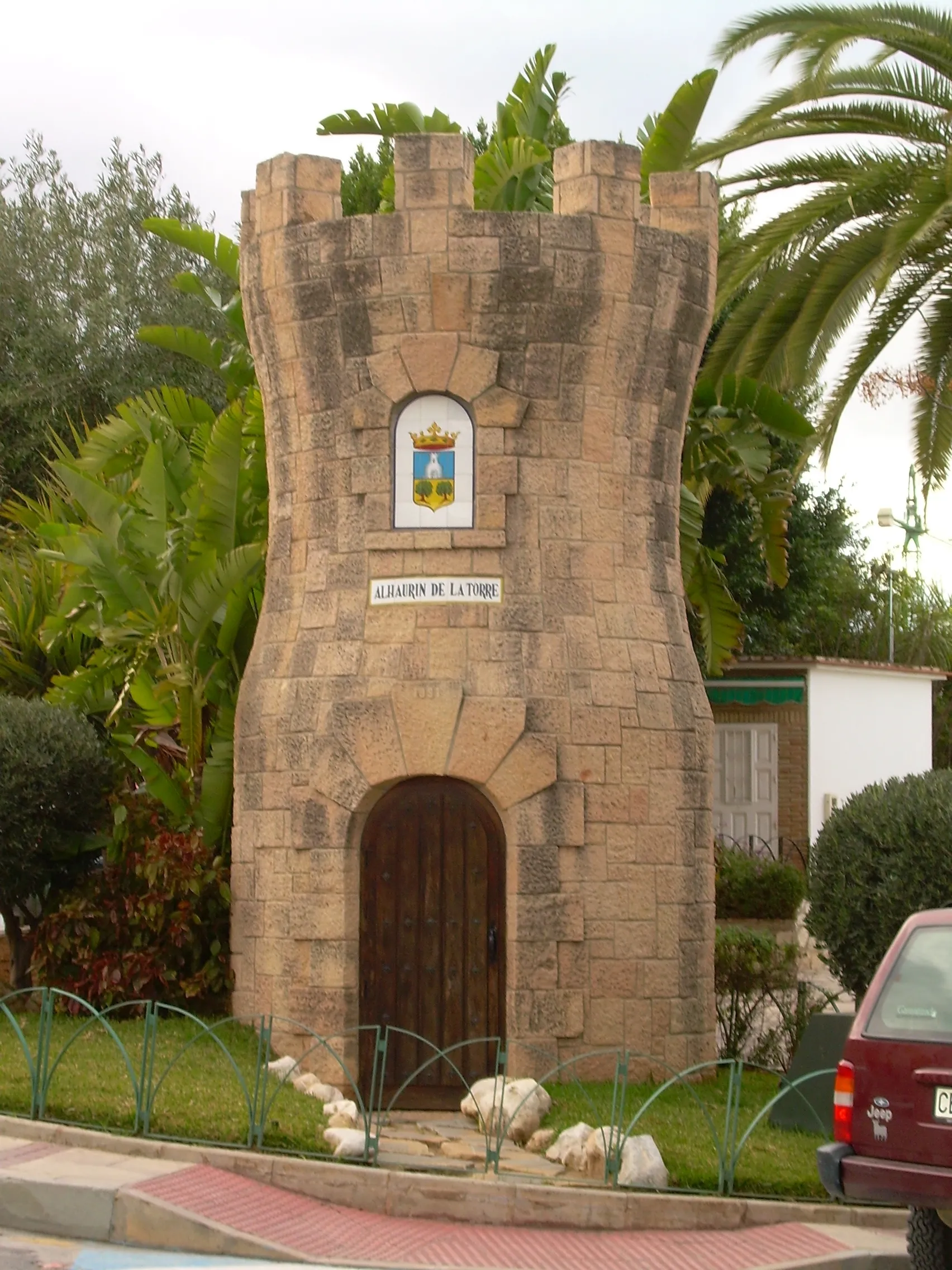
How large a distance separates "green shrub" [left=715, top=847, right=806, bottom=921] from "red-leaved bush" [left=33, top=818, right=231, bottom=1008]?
7.45 metres

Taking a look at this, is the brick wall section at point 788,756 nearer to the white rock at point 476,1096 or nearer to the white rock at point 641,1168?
the white rock at point 476,1096

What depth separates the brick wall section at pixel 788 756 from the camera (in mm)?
21469

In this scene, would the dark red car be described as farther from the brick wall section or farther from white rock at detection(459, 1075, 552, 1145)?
the brick wall section

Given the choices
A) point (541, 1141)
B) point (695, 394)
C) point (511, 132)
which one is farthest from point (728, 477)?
point (541, 1141)

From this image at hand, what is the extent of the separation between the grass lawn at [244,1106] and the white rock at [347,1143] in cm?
7

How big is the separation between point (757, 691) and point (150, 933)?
10.4 m

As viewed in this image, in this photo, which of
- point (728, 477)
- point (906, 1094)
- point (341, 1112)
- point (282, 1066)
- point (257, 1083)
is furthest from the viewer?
point (728, 477)

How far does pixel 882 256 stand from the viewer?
12.8 metres

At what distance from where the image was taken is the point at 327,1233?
8.41 meters

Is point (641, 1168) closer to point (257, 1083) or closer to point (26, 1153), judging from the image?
point (257, 1083)

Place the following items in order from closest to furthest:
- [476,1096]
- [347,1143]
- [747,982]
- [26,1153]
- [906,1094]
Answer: [906,1094]
[26,1153]
[347,1143]
[476,1096]
[747,982]

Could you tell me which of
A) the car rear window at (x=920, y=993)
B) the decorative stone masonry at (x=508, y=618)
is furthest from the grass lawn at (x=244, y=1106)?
the car rear window at (x=920, y=993)

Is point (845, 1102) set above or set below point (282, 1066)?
above

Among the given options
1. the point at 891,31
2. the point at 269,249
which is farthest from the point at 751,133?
the point at 269,249
